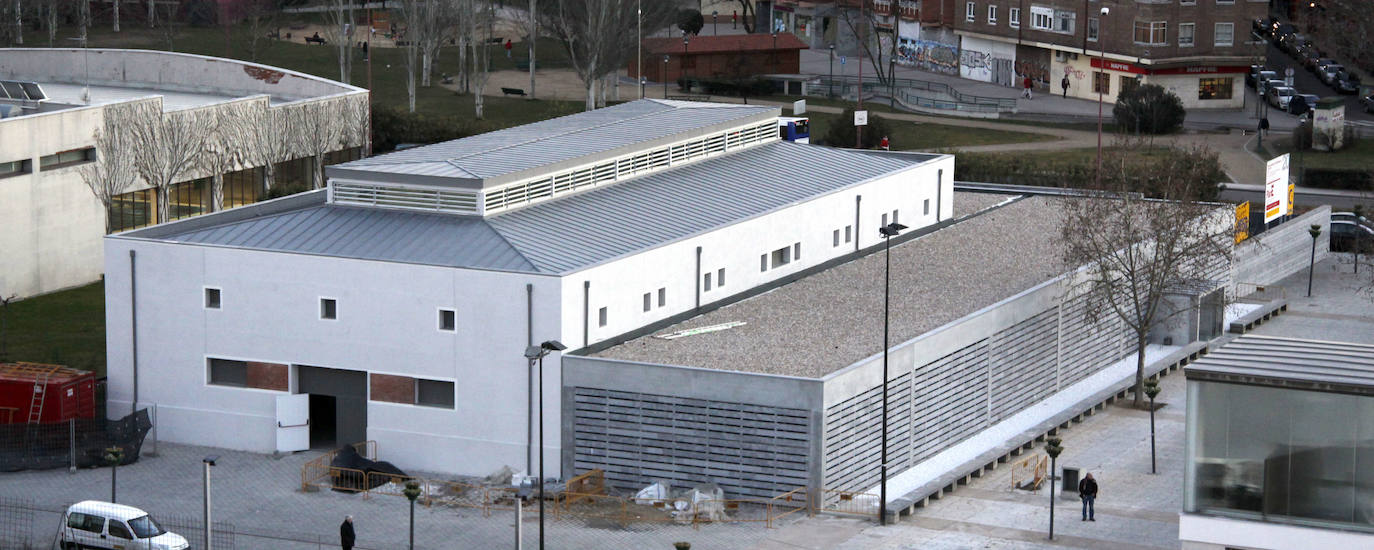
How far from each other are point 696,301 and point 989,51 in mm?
74128

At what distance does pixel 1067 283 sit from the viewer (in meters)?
59.5

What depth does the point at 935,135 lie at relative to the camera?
347ft

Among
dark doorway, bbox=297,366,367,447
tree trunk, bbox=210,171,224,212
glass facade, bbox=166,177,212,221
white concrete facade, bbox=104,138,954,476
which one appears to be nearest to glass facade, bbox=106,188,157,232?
glass facade, bbox=166,177,212,221

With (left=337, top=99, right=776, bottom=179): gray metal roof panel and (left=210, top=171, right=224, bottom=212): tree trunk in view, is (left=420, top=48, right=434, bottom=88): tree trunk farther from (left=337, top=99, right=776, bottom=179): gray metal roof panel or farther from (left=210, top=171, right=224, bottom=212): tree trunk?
(left=337, top=99, right=776, bottom=179): gray metal roof panel

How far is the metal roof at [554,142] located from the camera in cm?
5466

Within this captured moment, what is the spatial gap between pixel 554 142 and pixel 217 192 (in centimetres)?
2328

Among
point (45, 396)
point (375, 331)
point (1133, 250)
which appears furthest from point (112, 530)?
point (1133, 250)

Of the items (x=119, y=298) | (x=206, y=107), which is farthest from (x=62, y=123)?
(x=119, y=298)

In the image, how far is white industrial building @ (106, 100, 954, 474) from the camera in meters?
48.9

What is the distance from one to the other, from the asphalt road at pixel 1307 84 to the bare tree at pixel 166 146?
62244 millimetres

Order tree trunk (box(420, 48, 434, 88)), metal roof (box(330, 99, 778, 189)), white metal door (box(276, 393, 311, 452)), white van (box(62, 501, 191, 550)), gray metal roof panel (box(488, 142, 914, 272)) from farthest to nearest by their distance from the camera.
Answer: tree trunk (box(420, 48, 434, 88)) → metal roof (box(330, 99, 778, 189)) → gray metal roof panel (box(488, 142, 914, 272)) → white metal door (box(276, 393, 311, 452)) → white van (box(62, 501, 191, 550))

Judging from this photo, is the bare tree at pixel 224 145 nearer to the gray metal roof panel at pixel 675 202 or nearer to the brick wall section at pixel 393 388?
the gray metal roof panel at pixel 675 202

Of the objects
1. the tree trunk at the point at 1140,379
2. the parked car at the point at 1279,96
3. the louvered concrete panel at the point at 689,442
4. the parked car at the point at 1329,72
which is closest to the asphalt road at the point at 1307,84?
the parked car at the point at 1329,72

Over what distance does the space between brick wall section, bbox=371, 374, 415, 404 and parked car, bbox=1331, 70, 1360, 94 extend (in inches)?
3350
